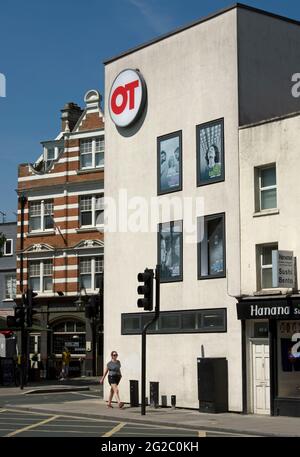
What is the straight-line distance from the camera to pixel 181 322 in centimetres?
2888

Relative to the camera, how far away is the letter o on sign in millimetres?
31347

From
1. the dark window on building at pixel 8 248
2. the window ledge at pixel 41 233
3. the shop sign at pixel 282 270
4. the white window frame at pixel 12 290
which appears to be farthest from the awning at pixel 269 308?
the dark window on building at pixel 8 248

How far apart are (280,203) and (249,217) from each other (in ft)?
4.06

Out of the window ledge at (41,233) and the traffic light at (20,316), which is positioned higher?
the window ledge at (41,233)

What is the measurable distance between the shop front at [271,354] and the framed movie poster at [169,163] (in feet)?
18.1

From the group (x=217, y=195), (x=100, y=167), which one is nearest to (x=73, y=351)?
(x=100, y=167)

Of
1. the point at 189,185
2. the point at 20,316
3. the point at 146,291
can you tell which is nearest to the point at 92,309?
the point at 20,316

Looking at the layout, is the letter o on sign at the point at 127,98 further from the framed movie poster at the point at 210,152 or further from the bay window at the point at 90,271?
the bay window at the point at 90,271

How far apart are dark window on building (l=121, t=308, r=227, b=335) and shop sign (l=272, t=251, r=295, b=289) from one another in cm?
299

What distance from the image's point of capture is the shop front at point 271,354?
24875 mm

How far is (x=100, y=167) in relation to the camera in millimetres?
48969

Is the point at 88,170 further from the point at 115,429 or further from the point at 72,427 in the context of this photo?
the point at 115,429

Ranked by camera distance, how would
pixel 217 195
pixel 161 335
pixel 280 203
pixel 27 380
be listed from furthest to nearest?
pixel 27 380 < pixel 161 335 < pixel 217 195 < pixel 280 203

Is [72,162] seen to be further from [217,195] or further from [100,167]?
[217,195]
